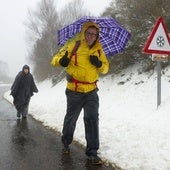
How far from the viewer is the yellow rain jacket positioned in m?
6.62

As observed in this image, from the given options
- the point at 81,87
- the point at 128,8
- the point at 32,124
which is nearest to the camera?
the point at 81,87

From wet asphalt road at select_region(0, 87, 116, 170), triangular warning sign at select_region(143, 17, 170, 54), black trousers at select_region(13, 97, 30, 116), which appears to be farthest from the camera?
black trousers at select_region(13, 97, 30, 116)

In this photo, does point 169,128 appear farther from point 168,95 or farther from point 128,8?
point 128,8

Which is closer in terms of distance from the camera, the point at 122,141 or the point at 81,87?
the point at 81,87

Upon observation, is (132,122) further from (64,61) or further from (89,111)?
(64,61)

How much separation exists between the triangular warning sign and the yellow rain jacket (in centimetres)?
203

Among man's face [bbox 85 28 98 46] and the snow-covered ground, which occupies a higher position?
man's face [bbox 85 28 98 46]

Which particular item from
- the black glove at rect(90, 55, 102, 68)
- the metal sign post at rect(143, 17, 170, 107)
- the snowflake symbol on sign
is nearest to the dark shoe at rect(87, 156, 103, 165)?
the black glove at rect(90, 55, 102, 68)

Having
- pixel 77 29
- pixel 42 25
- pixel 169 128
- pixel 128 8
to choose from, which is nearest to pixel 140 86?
pixel 128 8

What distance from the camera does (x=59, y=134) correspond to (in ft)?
30.0

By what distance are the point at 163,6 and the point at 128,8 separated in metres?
1.69

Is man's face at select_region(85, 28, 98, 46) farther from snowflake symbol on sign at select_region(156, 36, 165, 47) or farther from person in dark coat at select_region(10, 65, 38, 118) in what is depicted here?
person in dark coat at select_region(10, 65, 38, 118)

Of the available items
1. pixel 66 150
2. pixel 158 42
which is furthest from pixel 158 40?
pixel 66 150

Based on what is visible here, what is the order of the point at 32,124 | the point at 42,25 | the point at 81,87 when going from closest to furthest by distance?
the point at 81,87, the point at 32,124, the point at 42,25
